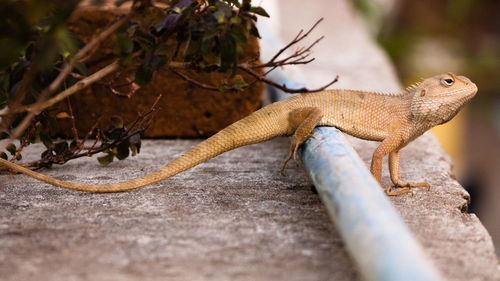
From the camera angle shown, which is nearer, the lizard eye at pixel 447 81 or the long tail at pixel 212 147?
the long tail at pixel 212 147

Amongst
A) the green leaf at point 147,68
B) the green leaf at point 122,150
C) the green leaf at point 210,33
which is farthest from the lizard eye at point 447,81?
the green leaf at point 122,150

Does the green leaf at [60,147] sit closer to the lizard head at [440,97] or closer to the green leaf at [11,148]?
the green leaf at [11,148]

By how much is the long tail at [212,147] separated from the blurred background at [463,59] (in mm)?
4753

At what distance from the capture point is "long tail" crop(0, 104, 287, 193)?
2537 millimetres

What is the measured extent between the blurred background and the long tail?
4753 millimetres

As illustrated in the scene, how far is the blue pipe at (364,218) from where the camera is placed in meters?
1.60

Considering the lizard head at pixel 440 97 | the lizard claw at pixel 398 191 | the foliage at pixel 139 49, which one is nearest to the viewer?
the foliage at pixel 139 49

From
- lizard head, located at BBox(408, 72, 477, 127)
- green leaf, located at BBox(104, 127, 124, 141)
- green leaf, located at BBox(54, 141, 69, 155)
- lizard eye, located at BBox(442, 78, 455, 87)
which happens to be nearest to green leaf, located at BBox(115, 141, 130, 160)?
green leaf, located at BBox(104, 127, 124, 141)

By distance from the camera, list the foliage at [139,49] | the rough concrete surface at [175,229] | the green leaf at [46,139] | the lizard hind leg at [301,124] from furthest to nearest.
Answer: the green leaf at [46,139], the lizard hind leg at [301,124], the foliage at [139,49], the rough concrete surface at [175,229]

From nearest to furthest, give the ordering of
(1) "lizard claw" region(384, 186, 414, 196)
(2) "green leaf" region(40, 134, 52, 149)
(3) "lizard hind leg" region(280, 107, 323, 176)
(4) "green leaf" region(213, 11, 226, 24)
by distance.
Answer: (4) "green leaf" region(213, 11, 226, 24)
(1) "lizard claw" region(384, 186, 414, 196)
(3) "lizard hind leg" region(280, 107, 323, 176)
(2) "green leaf" region(40, 134, 52, 149)

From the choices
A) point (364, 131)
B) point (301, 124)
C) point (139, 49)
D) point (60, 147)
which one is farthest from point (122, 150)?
point (364, 131)

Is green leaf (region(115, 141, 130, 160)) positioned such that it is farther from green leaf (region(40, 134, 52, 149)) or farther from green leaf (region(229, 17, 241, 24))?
green leaf (region(229, 17, 241, 24))

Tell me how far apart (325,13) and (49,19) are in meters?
5.47

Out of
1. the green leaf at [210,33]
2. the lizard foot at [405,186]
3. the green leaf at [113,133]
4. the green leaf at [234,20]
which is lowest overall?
the lizard foot at [405,186]
